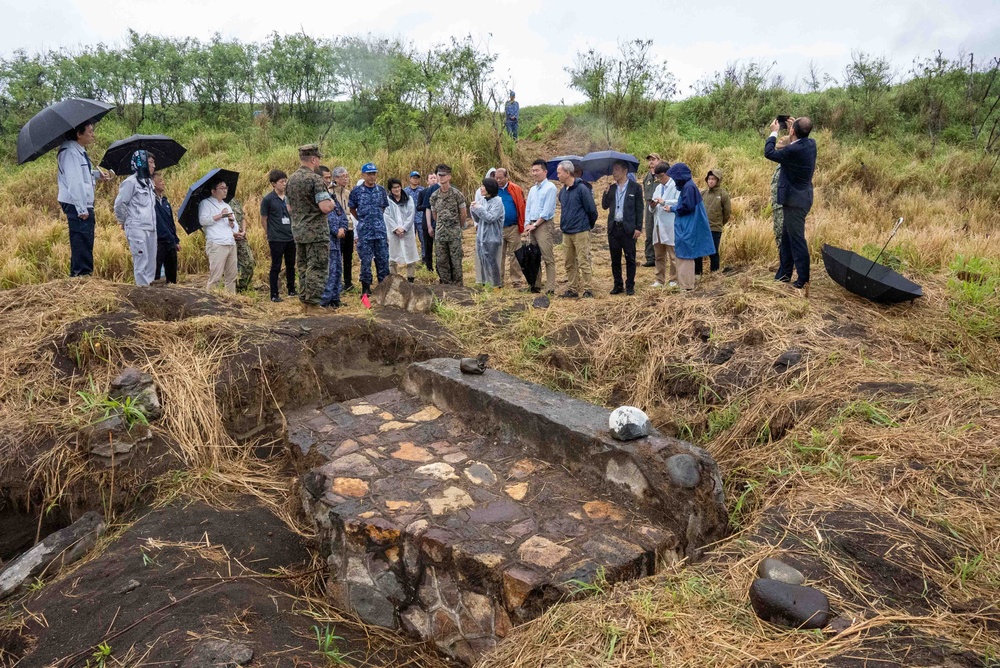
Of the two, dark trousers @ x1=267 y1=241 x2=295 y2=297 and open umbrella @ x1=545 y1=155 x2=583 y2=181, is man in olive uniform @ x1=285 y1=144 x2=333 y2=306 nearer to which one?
dark trousers @ x1=267 y1=241 x2=295 y2=297

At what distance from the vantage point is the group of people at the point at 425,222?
6.32m

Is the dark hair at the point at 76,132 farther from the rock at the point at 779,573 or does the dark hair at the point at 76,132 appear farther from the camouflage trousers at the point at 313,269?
the rock at the point at 779,573

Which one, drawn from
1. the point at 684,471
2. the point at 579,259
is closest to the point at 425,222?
the point at 579,259

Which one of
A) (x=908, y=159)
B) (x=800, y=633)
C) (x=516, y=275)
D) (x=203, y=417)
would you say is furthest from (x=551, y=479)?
(x=908, y=159)

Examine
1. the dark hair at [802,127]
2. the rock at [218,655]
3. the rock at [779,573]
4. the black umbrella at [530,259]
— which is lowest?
the rock at [218,655]

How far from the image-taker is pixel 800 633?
2512 mm

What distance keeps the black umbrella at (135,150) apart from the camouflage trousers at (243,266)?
3.82ft

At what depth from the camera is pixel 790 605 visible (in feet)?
8.44

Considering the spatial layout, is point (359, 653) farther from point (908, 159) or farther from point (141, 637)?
point (908, 159)

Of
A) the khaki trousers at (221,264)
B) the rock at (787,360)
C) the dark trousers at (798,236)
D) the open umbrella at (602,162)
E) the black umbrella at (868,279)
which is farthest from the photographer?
the open umbrella at (602,162)

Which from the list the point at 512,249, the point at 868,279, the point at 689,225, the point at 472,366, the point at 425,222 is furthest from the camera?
the point at 425,222

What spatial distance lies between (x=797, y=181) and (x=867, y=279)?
3.49 feet

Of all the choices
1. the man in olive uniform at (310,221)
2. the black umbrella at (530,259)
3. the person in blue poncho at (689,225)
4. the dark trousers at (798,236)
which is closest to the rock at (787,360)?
the dark trousers at (798,236)

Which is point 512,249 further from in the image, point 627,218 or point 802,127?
point 802,127
